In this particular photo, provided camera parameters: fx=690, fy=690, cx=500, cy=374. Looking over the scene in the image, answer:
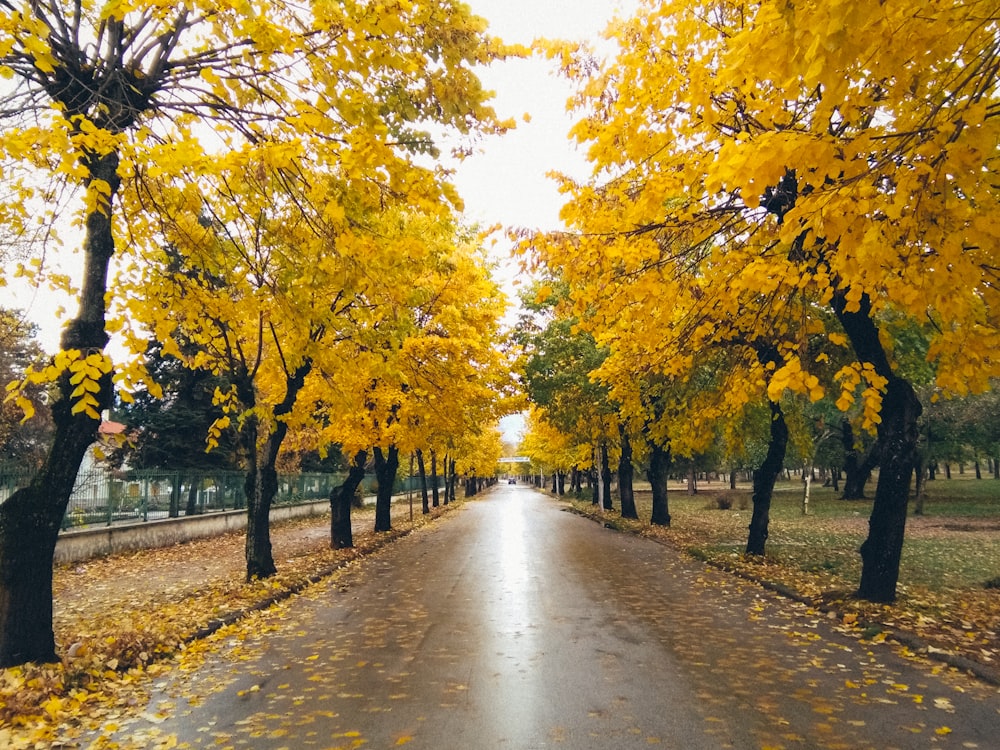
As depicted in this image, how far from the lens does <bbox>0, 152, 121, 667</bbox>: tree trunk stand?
6.43 metres

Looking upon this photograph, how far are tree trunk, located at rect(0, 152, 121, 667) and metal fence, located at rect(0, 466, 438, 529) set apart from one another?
603cm

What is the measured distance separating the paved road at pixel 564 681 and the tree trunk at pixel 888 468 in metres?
1.23

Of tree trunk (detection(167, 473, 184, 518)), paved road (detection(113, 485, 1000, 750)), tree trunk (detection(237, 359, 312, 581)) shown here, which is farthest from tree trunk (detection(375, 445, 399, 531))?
paved road (detection(113, 485, 1000, 750))

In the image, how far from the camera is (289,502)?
106 feet

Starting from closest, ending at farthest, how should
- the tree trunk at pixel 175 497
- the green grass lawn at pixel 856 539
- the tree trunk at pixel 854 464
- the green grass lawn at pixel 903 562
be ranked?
the green grass lawn at pixel 903 562 → the green grass lawn at pixel 856 539 → the tree trunk at pixel 175 497 → the tree trunk at pixel 854 464

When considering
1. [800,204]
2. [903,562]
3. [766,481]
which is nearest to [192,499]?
[766,481]

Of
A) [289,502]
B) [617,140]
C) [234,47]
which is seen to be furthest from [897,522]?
[289,502]

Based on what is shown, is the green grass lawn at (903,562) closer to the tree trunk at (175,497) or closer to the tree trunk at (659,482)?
the tree trunk at (659,482)

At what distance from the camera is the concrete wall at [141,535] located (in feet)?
49.6

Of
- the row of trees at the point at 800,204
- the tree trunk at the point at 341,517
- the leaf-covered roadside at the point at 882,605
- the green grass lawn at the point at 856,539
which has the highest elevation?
the row of trees at the point at 800,204

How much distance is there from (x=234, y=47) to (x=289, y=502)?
1097 inches

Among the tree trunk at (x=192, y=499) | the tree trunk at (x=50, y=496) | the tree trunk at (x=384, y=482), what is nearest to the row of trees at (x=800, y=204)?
the tree trunk at (x=50, y=496)

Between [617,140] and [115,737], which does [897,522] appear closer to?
[617,140]

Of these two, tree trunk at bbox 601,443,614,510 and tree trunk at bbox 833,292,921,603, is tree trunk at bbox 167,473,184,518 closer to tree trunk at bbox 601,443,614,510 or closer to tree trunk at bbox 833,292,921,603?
tree trunk at bbox 601,443,614,510
